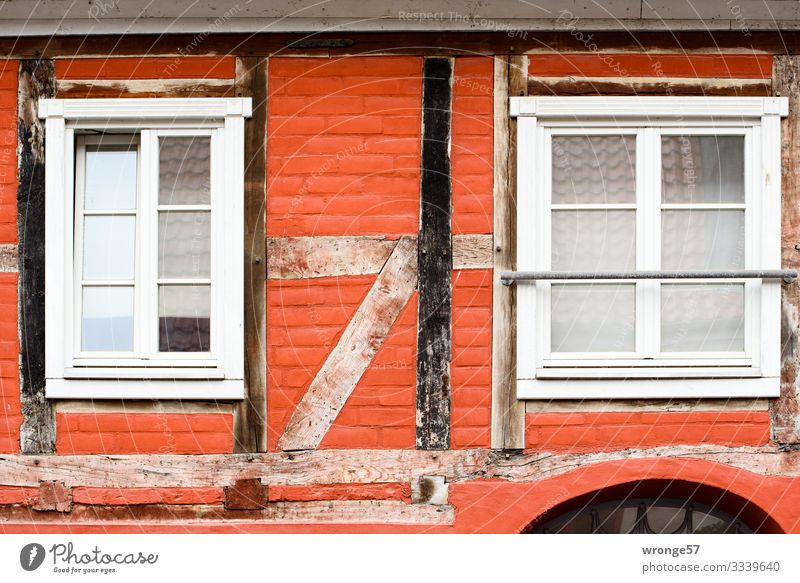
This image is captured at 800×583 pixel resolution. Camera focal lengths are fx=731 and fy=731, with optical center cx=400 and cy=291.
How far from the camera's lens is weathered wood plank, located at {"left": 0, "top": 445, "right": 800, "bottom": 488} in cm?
356

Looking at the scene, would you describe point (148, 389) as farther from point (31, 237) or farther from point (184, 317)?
point (31, 237)

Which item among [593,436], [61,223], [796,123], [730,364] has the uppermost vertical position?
[796,123]

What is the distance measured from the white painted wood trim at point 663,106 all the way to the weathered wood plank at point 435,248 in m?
0.38

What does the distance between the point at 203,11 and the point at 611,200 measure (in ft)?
7.19

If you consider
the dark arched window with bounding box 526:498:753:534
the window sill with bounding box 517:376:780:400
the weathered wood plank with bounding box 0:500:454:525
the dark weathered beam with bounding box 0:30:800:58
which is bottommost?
the dark arched window with bounding box 526:498:753:534

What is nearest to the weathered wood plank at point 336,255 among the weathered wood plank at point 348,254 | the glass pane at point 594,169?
the weathered wood plank at point 348,254

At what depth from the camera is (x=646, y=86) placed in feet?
11.7

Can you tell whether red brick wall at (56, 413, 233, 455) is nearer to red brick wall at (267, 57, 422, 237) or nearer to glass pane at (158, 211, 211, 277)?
glass pane at (158, 211, 211, 277)

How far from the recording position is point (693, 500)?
375 centimetres

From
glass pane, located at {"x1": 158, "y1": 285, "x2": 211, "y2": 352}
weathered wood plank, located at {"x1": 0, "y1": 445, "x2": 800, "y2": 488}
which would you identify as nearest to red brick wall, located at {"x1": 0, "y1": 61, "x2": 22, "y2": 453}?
weathered wood plank, located at {"x1": 0, "y1": 445, "x2": 800, "y2": 488}

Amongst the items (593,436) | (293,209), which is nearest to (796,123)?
(593,436)

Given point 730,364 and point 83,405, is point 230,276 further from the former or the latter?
point 730,364

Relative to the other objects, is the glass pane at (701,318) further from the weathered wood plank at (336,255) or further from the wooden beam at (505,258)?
the weathered wood plank at (336,255)

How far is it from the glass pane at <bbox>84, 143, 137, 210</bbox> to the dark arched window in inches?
106
